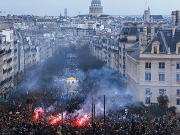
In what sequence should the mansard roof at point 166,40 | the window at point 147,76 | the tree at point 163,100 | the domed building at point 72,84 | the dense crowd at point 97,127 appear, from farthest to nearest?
the domed building at point 72,84 < the window at point 147,76 < the mansard roof at point 166,40 < the tree at point 163,100 < the dense crowd at point 97,127

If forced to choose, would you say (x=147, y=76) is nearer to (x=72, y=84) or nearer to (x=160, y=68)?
(x=160, y=68)

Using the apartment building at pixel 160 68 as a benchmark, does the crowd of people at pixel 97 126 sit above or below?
below

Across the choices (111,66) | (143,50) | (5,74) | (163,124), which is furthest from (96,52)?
(163,124)

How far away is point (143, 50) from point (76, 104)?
7.60 meters

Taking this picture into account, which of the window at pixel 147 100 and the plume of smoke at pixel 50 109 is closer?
the plume of smoke at pixel 50 109

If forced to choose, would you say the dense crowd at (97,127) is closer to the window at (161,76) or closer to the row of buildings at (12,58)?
the window at (161,76)

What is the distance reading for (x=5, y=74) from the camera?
216 ft

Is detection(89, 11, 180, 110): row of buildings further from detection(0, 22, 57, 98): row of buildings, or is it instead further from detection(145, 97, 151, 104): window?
detection(0, 22, 57, 98): row of buildings

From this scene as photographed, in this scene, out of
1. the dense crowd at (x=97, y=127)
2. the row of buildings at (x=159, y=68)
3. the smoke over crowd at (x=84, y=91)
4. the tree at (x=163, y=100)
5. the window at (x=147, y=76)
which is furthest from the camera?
the window at (x=147, y=76)

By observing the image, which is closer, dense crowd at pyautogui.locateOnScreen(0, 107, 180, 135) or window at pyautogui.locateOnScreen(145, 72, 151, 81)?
dense crowd at pyautogui.locateOnScreen(0, 107, 180, 135)

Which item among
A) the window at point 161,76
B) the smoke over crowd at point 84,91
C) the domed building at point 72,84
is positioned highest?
the window at point 161,76

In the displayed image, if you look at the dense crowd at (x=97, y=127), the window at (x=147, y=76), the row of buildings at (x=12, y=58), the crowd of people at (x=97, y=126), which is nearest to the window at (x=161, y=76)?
the window at (x=147, y=76)

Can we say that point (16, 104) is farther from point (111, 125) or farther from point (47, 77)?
point (47, 77)

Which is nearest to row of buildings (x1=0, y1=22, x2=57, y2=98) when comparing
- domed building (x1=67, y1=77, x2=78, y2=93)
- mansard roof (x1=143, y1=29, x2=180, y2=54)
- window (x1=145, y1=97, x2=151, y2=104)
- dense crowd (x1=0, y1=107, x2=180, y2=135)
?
domed building (x1=67, y1=77, x2=78, y2=93)
